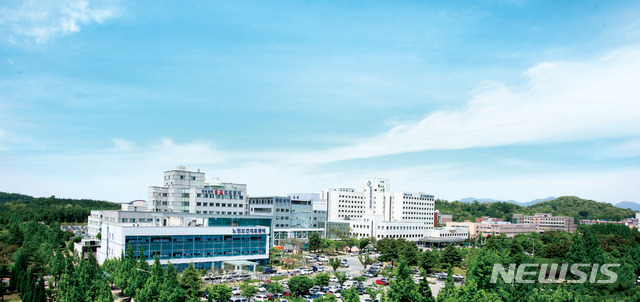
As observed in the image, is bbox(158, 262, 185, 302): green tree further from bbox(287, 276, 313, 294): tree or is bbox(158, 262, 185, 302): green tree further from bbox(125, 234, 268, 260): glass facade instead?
bbox(125, 234, 268, 260): glass facade

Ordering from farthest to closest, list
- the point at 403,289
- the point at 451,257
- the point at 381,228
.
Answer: the point at 381,228, the point at 451,257, the point at 403,289

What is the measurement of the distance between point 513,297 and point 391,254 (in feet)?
91.2

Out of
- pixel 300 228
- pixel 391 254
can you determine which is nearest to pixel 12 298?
pixel 391 254

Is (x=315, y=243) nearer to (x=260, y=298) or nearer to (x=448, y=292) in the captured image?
(x=260, y=298)

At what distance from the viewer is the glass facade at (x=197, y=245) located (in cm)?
4578

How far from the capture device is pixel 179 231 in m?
47.7

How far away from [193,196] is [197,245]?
2242 cm

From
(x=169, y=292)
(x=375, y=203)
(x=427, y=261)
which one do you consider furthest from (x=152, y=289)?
(x=375, y=203)

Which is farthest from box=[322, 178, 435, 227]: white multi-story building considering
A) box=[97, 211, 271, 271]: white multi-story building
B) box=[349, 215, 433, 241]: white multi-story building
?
box=[97, 211, 271, 271]: white multi-story building

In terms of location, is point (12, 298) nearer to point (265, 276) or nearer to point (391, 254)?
point (265, 276)

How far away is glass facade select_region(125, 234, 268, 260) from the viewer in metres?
45.8
